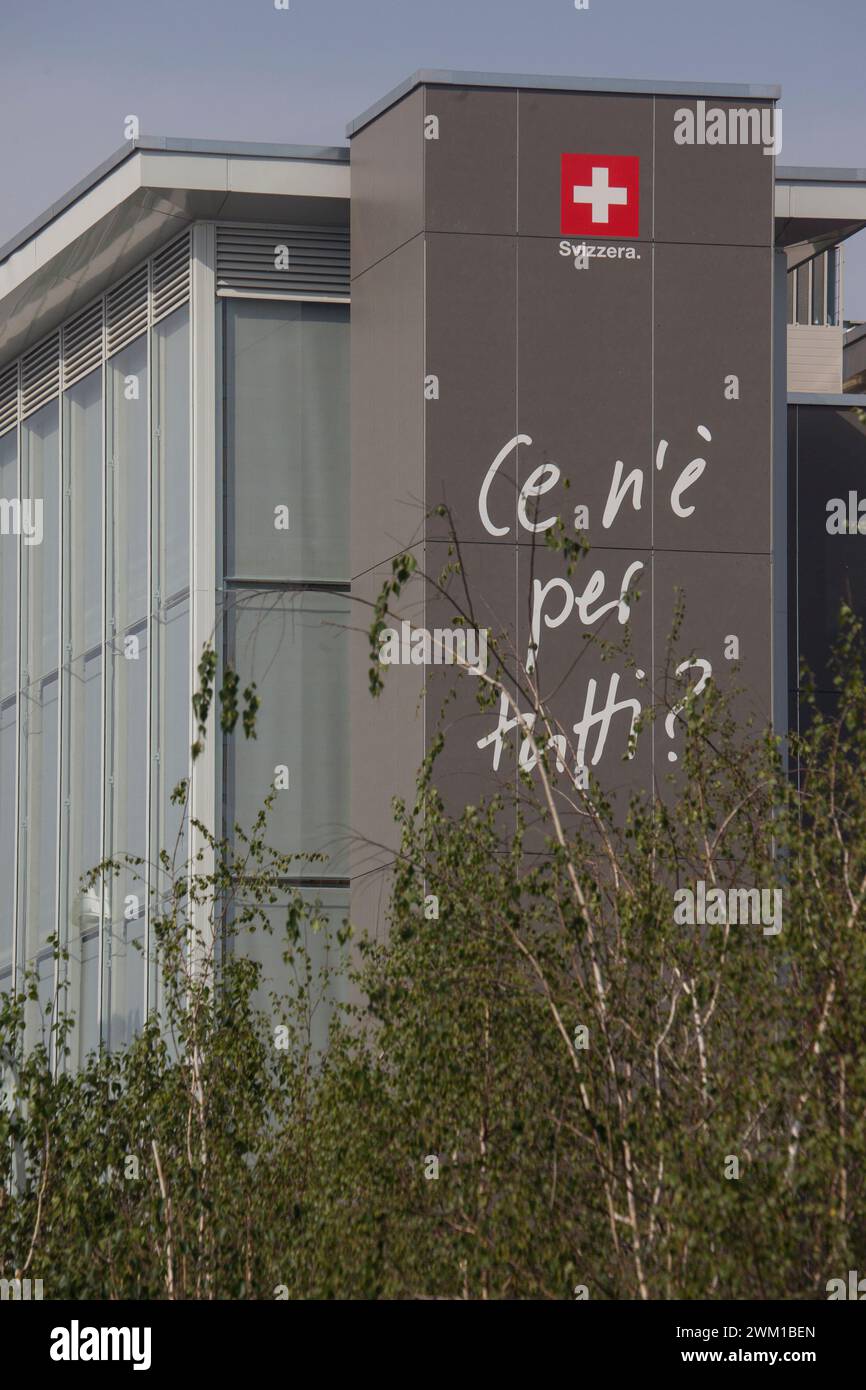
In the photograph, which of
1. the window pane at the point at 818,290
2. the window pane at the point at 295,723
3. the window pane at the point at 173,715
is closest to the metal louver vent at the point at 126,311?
the window pane at the point at 173,715

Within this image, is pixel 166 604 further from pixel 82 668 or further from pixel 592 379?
pixel 592 379

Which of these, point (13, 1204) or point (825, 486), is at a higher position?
point (825, 486)

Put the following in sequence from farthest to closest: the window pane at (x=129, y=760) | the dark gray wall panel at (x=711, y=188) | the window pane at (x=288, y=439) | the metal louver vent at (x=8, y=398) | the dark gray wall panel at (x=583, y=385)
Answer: the metal louver vent at (x=8, y=398) < the window pane at (x=129, y=760) < the window pane at (x=288, y=439) < the dark gray wall panel at (x=711, y=188) < the dark gray wall panel at (x=583, y=385)

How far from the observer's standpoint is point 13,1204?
1501 cm

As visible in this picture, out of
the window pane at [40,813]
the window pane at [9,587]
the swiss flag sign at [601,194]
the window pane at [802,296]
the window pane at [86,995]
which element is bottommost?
the window pane at [86,995]

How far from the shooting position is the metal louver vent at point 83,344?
26078mm

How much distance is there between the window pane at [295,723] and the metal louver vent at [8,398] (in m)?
6.21

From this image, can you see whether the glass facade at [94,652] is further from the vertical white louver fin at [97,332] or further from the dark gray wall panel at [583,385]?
the dark gray wall panel at [583,385]

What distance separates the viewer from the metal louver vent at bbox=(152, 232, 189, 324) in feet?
78.8

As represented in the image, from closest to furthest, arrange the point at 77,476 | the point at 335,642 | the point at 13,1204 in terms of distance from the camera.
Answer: the point at 13,1204, the point at 335,642, the point at 77,476

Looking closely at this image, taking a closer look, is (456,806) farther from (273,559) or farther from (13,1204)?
(13,1204)

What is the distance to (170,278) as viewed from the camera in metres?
24.3
